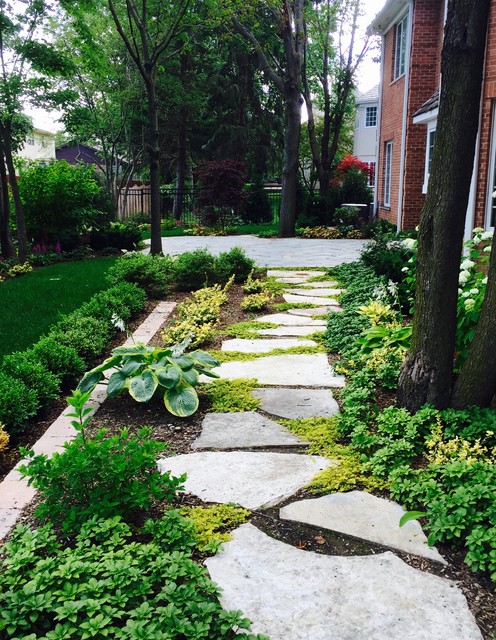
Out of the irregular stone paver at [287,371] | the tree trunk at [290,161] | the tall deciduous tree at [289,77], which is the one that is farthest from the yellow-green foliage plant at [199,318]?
the tall deciduous tree at [289,77]

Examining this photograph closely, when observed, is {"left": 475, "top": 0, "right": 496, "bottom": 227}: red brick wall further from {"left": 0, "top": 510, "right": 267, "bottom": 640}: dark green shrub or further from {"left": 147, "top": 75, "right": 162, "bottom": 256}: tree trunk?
{"left": 0, "top": 510, "right": 267, "bottom": 640}: dark green shrub

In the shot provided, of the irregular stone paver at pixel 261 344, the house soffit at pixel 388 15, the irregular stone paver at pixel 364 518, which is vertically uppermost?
the house soffit at pixel 388 15

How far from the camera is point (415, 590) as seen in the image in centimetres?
226

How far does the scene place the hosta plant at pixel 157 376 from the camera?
390 centimetres

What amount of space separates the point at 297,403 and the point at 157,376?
95 cm

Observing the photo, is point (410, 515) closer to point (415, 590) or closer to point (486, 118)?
point (415, 590)

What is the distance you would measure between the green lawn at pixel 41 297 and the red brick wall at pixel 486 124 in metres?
5.88

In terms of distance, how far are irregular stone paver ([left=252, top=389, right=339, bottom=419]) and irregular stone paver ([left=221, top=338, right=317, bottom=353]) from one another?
43.3 inches

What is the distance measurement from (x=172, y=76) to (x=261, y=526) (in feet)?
81.9

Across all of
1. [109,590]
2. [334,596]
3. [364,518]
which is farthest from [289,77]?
[109,590]

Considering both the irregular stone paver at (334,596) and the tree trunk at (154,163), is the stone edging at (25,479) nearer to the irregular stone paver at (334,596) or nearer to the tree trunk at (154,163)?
the irregular stone paver at (334,596)

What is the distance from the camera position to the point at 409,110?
14430 millimetres

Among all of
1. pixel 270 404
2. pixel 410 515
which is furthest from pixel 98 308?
pixel 410 515

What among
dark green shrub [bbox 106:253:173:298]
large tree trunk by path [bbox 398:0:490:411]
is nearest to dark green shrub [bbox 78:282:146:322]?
dark green shrub [bbox 106:253:173:298]
